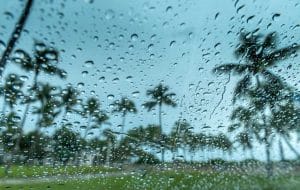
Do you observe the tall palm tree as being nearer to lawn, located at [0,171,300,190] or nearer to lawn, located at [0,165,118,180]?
lawn, located at [0,171,300,190]

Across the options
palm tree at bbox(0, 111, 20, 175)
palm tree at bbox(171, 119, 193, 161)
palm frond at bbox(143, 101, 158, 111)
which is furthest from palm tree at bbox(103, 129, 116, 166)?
palm tree at bbox(0, 111, 20, 175)

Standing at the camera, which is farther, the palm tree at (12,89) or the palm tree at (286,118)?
the palm tree at (286,118)

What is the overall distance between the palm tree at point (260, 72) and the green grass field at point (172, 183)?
39cm

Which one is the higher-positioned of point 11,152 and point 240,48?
point 240,48

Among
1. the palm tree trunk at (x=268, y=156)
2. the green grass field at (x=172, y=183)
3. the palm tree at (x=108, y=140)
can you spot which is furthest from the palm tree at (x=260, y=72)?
the palm tree at (x=108, y=140)

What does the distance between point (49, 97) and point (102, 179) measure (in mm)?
1098

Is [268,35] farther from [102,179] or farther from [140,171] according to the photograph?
[102,179]

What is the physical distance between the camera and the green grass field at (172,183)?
4.08 m

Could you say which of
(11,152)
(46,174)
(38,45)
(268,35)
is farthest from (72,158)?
(268,35)

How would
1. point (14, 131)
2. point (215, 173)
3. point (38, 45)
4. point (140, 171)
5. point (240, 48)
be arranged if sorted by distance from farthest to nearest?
point (215, 173)
point (240, 48)
point (140, 171)
point (14, 131)
point (38, 45)

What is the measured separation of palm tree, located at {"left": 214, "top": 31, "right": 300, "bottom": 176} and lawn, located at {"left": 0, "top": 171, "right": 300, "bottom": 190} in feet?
1.31

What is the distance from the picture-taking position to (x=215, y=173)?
495 cm

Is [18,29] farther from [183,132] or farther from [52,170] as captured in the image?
[183,132]

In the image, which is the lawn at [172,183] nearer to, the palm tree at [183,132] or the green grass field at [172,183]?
the green grass field at [172,183]
